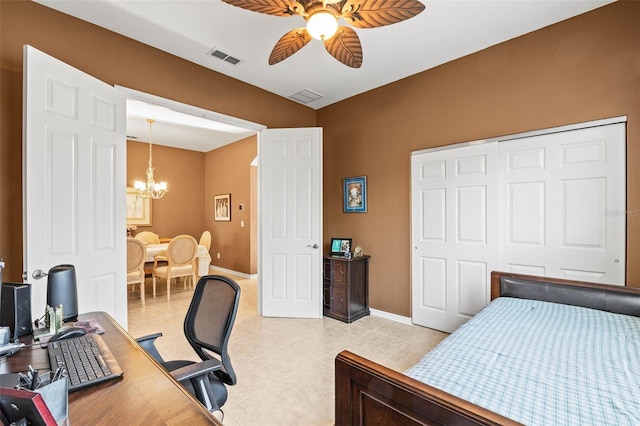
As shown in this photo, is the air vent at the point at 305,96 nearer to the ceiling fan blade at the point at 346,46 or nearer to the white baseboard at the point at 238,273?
the ceiling fan blade at the point at 346,46

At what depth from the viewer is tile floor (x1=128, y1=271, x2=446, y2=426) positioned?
6.49 ft

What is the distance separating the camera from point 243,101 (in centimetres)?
365

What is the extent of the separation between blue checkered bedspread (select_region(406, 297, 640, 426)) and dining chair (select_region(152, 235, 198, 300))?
168 inches

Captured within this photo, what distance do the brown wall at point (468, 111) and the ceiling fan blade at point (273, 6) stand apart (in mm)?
2076

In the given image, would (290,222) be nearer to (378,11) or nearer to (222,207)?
(378,11)

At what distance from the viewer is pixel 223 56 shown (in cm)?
306

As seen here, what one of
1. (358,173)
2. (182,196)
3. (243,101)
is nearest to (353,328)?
(358,173)

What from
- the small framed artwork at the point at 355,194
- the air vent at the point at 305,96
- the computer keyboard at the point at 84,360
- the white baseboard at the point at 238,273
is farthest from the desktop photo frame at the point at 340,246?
the computer keyboard at the point at 84,360

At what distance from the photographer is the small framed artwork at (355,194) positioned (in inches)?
156

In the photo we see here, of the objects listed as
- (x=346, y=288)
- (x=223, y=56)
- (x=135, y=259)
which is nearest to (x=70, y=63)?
(x=223, y=56)

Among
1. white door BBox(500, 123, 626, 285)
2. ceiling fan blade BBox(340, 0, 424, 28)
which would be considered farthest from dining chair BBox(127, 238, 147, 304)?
white door BBox(500, 123, 626, 285)

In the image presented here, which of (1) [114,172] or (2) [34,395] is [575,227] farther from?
(1) [114,172]

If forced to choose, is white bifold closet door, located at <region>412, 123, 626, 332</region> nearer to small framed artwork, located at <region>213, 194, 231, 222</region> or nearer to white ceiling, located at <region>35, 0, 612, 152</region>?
white ceiling, located at <region>35, 0, 612, 152</region>

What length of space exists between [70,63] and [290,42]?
5.85ft
